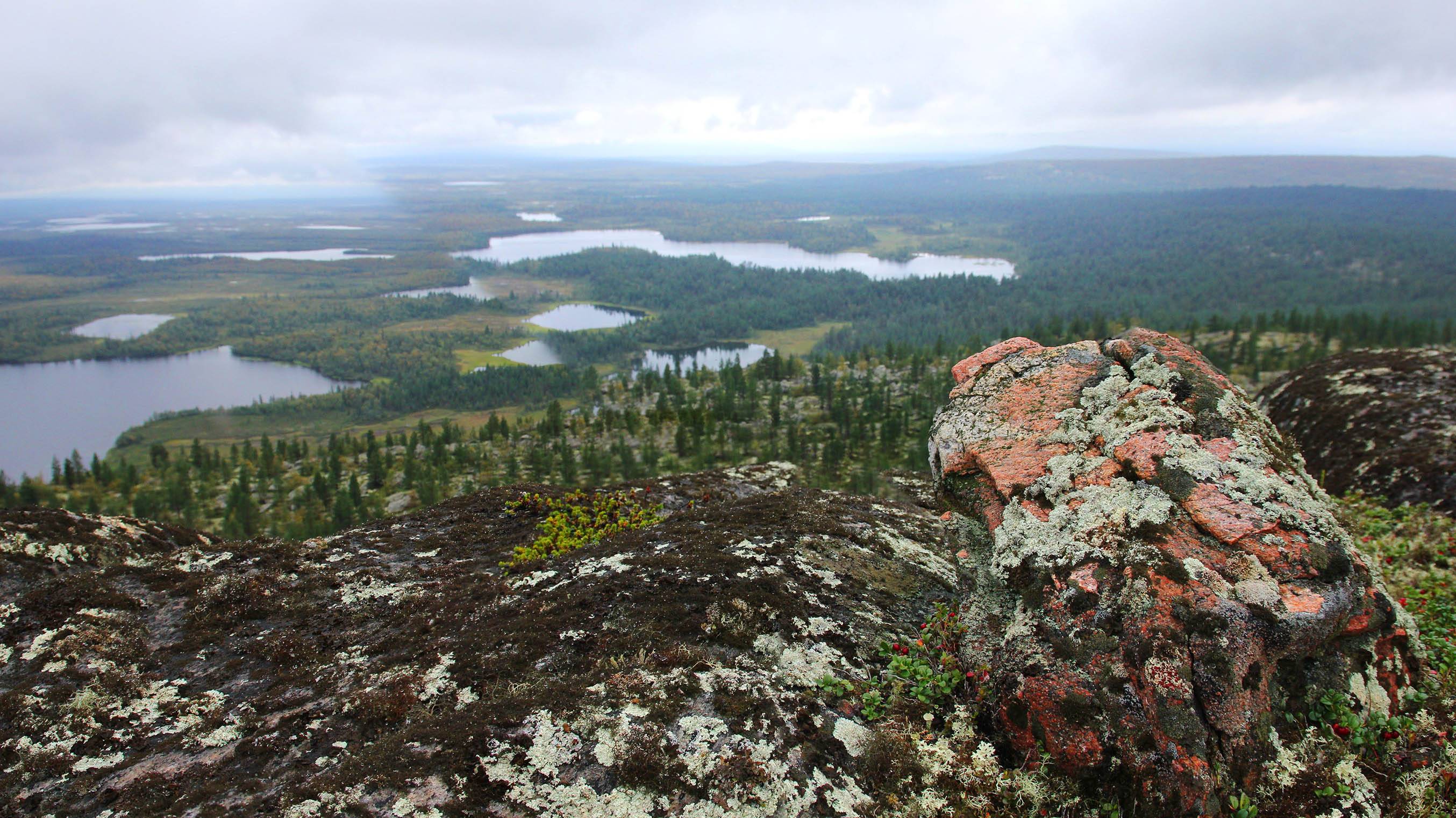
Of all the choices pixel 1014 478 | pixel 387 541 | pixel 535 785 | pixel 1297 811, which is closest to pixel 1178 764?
pixel 1297 811

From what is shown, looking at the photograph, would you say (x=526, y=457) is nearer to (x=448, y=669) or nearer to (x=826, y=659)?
(x=448, y=669)

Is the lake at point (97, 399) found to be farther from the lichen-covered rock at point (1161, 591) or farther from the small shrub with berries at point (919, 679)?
the lichen-covered rock at point (1161, 591)

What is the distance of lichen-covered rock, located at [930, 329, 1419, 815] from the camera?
5715mm

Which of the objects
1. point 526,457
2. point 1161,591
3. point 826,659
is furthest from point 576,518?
point 526,457

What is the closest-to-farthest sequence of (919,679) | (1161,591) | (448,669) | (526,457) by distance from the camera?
(1161,591)
(919,679)
(448,669)
(526,457)

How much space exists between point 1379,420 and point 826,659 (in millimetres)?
18171

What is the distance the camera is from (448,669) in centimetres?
728

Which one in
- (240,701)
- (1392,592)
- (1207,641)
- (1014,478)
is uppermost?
(1014,478)

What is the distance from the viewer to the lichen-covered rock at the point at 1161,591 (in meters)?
5.71

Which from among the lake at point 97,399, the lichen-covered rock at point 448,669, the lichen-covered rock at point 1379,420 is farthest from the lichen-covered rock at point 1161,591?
the lake at point 97,399

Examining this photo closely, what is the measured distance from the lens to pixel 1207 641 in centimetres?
595

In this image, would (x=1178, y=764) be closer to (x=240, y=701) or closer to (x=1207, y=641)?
(x=1207, y=641)

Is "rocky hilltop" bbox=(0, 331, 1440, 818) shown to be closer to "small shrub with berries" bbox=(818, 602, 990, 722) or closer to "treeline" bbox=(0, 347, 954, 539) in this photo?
"small shrub with berries" bbox=(818, 602, 990, 722)

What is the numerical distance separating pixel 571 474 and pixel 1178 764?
6634 centimetres
